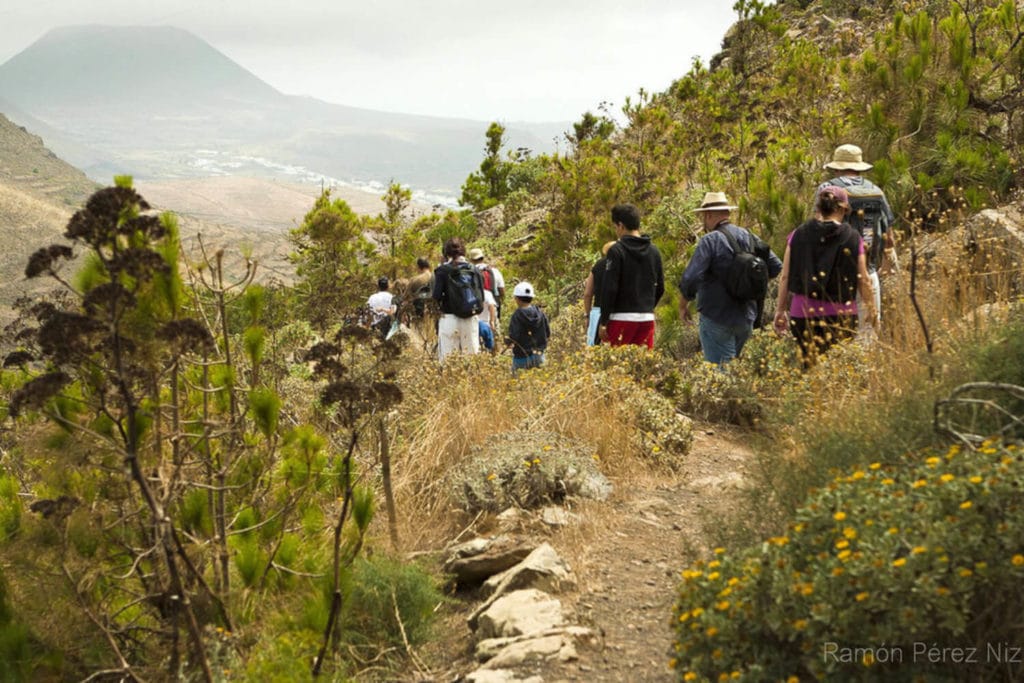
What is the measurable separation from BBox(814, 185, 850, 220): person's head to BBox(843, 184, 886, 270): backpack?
1.60 ft

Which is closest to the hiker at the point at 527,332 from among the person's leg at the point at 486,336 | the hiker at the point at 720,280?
the person's leg at the point at 486,336

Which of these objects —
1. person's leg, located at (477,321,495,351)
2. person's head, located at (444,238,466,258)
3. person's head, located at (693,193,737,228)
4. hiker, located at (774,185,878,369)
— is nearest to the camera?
hiker, located at (774,185,878,369)

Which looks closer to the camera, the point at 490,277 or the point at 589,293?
the point at 589,293

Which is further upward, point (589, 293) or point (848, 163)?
point (848, 163)

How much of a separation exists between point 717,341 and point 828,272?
3.73ft

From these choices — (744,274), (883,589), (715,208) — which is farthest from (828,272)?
(883,589)

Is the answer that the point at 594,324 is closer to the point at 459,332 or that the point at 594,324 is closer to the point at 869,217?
the point at 459,332

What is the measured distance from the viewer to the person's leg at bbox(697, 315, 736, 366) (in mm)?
6051

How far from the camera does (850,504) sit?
8.34ft

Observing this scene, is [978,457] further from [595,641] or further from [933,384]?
[595,641]

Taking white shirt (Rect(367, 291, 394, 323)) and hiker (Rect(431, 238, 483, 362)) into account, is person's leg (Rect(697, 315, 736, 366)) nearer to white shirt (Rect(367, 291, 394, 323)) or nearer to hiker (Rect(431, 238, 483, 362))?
hiker (Rect(431, 238, 483, 362))

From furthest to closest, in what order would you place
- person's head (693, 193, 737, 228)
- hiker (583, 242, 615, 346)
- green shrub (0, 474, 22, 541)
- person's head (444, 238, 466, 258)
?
1. person's head (444, 238, 466, 258)
2. hiker (583, 242, 615, 346)
3. person's head (693, 193, 737, 228)
4. green shrub (0, 474, 22, 541)

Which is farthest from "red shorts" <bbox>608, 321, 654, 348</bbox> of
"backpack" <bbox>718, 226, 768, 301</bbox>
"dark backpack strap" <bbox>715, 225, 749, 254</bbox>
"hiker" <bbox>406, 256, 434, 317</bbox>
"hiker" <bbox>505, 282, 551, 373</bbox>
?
"hiker" <bbox>406, 256, 434, 317</bbox>

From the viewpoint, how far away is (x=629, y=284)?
20.6 ft
